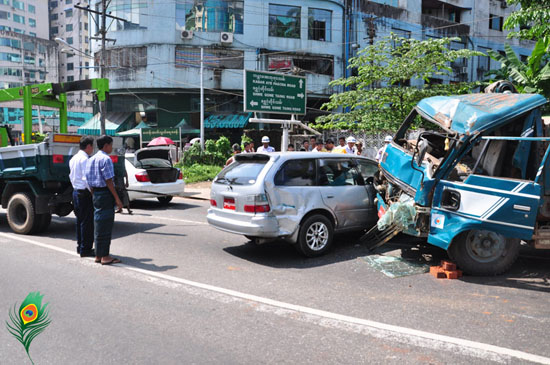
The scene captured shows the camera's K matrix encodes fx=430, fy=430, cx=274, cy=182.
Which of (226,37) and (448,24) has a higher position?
(448,24)

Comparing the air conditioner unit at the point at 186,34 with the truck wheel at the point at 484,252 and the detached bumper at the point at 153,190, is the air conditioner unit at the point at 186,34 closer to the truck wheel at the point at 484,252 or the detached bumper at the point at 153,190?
the detached bumper at the point at 153,190

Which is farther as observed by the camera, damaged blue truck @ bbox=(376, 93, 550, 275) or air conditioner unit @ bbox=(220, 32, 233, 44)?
air conditioner unit @ bbox=(220, 32, 233, 44)

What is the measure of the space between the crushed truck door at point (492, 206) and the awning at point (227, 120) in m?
26.6

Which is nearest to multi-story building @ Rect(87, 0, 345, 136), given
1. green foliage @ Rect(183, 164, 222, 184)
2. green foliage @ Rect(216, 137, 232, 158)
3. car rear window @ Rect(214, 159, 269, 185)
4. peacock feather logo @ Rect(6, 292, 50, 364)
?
green foliage @ Rect(216, 137, 232, 158)

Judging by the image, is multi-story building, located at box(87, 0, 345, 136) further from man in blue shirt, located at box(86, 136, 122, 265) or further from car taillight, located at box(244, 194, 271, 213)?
car taillight, located at box(244, 194, 271, 213)

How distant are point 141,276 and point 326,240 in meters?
2.82

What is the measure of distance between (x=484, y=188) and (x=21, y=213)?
27.6 ft

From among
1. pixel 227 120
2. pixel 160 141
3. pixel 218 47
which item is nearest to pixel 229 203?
pixel 160 141

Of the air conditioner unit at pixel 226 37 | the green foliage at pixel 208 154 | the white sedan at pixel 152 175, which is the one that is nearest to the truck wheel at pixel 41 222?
the white sedan at pixel 152 175

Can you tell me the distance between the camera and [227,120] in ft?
105

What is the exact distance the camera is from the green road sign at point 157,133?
86.5 ft

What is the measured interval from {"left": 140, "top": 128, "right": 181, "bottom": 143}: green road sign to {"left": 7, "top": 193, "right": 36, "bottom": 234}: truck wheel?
1810cm

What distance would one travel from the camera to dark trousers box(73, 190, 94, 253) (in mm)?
6746

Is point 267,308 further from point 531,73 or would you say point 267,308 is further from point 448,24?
point 448,24
